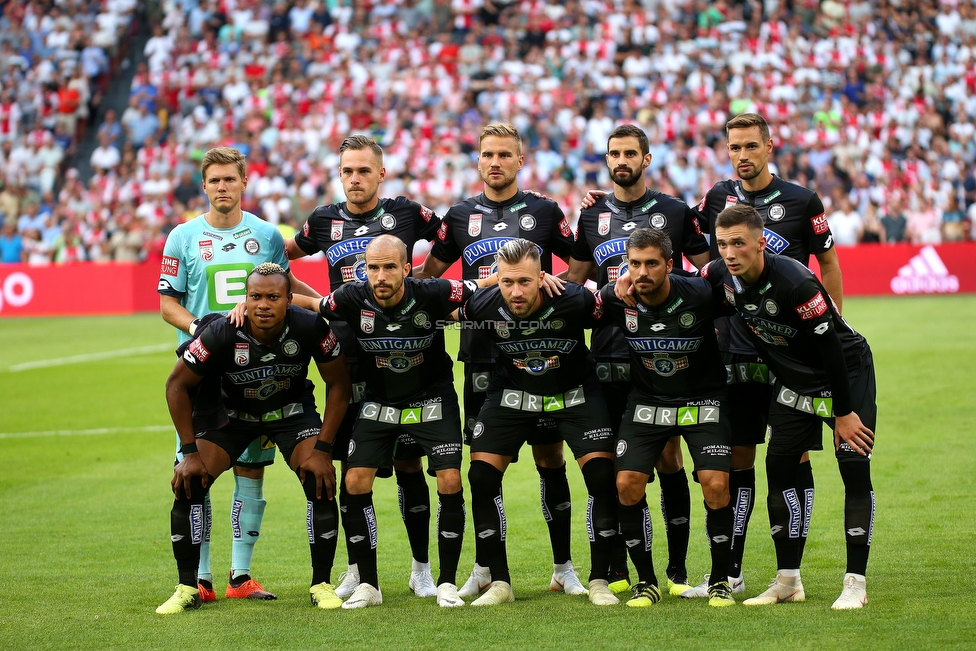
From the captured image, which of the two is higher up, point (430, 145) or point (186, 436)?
point (430, 145)

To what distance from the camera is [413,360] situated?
23.8 feet

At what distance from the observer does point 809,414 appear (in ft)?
22.3

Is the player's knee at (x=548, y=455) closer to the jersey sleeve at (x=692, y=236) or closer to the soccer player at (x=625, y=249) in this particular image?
the soccer player at (x=625, y=249)

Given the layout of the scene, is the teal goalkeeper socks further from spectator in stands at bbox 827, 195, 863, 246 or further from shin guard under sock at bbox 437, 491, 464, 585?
spectator in stands at bbox 827, 195, 863, 246

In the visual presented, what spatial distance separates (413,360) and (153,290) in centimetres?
2047

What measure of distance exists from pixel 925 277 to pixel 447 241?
20.4 meters

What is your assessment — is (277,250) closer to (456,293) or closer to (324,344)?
(324,344)

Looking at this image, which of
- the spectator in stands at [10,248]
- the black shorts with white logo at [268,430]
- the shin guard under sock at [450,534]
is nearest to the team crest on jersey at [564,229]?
the shin guard under sock at [450,534]

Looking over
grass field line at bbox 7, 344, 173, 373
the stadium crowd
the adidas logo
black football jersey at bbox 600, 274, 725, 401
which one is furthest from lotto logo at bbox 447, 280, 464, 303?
the adidas logo

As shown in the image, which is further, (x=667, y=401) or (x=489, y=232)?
(x=489, y=232)

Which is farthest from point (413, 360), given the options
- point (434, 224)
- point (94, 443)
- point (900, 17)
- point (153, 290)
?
point (900, 17)

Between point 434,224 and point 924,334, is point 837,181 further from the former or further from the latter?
point 434,224

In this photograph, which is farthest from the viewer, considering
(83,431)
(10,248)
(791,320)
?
(10,248)

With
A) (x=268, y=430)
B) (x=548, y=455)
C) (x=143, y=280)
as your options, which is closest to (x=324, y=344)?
(x=268, y=430)
